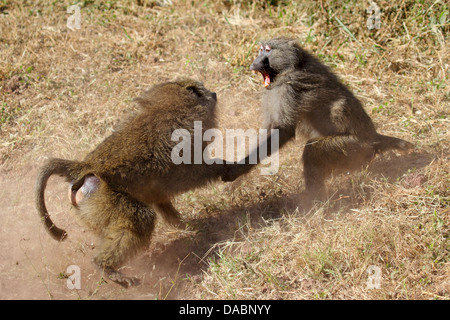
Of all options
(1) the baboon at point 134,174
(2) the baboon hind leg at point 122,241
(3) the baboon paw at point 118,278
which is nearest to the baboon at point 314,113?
(1) the baboon at point 134,174

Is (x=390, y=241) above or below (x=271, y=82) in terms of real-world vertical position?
below

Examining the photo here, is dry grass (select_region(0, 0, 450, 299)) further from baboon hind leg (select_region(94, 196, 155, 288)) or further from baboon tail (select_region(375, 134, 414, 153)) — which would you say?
baboon hind leg (select_region(94, 196, 155, 288))

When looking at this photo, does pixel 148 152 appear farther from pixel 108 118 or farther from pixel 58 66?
pixel 58 66

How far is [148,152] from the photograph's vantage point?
3.86 meters

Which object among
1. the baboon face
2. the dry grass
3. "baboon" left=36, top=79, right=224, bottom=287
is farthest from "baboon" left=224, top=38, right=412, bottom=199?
"baboon" left=36, top=79, right=224, bottom=287

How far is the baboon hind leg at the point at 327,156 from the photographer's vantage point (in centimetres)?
447

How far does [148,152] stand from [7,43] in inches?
154

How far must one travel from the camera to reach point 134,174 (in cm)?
380

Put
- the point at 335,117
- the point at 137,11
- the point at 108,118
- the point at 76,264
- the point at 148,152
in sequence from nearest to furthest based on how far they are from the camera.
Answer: the point at 148,152 < the point at 76,264 < the point at 335,117 < the point at 108,118 < the point at 137,11

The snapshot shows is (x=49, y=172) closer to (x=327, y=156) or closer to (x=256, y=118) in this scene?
(x=327, y=156)

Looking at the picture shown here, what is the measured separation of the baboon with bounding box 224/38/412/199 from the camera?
4.51 m

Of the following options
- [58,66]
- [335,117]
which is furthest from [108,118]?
[335,117]

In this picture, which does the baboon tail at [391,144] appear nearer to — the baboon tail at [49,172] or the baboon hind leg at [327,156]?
the baboon hind leg at [327,156]

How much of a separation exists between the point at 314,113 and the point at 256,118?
1.23m
